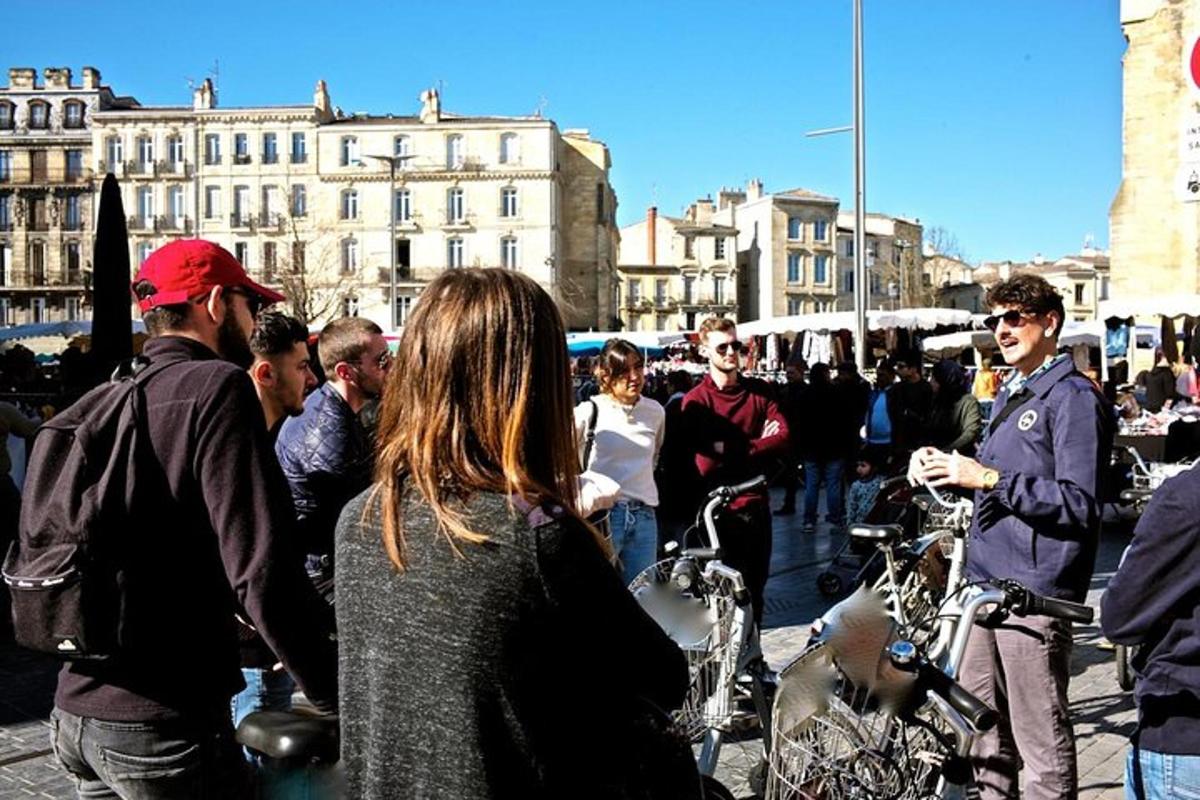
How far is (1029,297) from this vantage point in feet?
13.4

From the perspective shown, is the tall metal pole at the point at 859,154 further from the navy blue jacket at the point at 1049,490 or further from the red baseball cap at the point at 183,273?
the red baseball cap at the point at 183,273

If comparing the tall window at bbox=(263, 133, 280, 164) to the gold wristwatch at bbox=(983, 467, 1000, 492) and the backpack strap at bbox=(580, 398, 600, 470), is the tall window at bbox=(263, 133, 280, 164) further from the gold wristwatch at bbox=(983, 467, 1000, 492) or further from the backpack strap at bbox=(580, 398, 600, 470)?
the gold wristwatch at bbox=(983, 467, 1000, 492)

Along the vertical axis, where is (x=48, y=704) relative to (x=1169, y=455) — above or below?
below

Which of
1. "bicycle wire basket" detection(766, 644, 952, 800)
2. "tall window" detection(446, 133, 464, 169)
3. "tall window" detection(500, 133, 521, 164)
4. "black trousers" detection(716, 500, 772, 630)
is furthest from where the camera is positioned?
"tall window" detection(446, 133, 464, 169)

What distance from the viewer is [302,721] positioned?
7.72ft

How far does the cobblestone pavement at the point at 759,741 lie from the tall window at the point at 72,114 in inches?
3042

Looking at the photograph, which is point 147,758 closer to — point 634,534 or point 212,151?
point 634,534

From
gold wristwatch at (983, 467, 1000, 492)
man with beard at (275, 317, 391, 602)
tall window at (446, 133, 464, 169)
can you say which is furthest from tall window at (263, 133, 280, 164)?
gold wristwatch at (983, 467, 1000, 492)

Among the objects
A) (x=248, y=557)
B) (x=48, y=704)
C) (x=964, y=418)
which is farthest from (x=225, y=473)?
(x=964, y=418)

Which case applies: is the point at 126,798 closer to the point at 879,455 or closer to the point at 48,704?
the point at 48,704

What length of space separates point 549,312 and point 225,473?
0.91 meters

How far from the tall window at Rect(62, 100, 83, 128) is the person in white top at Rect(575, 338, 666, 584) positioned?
79795 millimetres

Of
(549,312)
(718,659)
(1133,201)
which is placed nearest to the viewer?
(549,312)

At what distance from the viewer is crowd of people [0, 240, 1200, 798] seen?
1.76m
